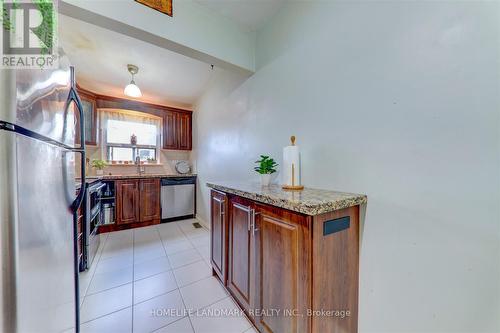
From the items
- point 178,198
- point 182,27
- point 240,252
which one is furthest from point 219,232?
point 178,198

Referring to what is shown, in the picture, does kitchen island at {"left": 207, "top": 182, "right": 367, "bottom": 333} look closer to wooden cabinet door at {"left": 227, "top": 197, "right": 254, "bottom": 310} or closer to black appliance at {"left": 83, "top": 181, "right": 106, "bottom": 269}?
wooden cabinet door at {"left": 227, "top": 197, "right": 254, "bottom": 310}

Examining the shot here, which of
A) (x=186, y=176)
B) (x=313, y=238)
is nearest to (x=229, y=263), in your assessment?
(x=313, y=238)

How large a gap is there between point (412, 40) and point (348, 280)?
139 cm

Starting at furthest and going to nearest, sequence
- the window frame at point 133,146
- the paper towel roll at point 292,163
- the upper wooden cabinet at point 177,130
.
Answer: the upper wooden cabinet at point 177,130 → the window frame at point 133,146 → the paper towel roll at point 292,163

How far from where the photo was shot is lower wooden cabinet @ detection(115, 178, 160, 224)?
127 inches

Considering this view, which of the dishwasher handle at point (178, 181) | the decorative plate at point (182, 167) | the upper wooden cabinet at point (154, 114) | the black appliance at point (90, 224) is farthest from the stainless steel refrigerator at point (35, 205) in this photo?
the decorative plate at point (182, 167)

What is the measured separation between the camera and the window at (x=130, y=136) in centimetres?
364

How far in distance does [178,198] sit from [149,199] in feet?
1.74

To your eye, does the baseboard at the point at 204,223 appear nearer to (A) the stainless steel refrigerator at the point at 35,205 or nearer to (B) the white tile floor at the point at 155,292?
(B) the white tile floor at the point at 155,292

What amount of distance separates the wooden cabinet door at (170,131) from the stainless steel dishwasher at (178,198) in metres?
0.82

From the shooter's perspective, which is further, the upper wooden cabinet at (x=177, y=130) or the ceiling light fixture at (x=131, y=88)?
the upper wooden cabinet at (x=177, y=130)

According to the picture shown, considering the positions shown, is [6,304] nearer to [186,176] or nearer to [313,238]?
[313,238]

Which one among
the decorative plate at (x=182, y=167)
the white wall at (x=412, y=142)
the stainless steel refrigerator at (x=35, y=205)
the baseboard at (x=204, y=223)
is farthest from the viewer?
the decorative plate at (x=182, y=167)

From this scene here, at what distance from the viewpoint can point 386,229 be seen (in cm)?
106
